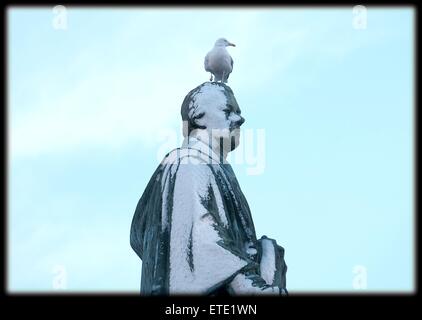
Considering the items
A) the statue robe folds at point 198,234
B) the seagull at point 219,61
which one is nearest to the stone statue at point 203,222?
the statue robe folds at point 198,234

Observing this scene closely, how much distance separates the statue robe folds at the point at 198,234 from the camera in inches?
351

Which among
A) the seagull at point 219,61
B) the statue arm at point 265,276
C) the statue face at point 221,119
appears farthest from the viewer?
the seagull at point 219,61

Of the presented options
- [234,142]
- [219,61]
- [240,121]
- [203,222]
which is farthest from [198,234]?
[219,61]

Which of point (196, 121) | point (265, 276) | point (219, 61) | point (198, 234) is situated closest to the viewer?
point (198, 234)

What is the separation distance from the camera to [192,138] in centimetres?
973

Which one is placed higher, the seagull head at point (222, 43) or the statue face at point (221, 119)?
the seagull head at point (222, 43)

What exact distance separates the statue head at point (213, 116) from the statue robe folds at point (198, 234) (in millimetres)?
157

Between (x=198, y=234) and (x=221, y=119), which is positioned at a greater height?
(x=221, y=119)

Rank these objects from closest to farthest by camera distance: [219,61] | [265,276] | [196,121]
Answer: [265,276], [196,121], [219,61]

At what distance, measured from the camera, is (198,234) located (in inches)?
356

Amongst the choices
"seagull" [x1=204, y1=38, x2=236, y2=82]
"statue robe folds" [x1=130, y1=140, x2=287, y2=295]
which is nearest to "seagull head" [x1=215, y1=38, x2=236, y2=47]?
"seagull" [x1=204, y1=38, x2=236, y2=82]

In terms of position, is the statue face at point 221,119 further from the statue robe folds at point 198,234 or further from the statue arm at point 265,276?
the statue arm at point 265,276

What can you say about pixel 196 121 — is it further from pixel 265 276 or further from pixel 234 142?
pixel 265 276

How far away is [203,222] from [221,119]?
0.94 m
